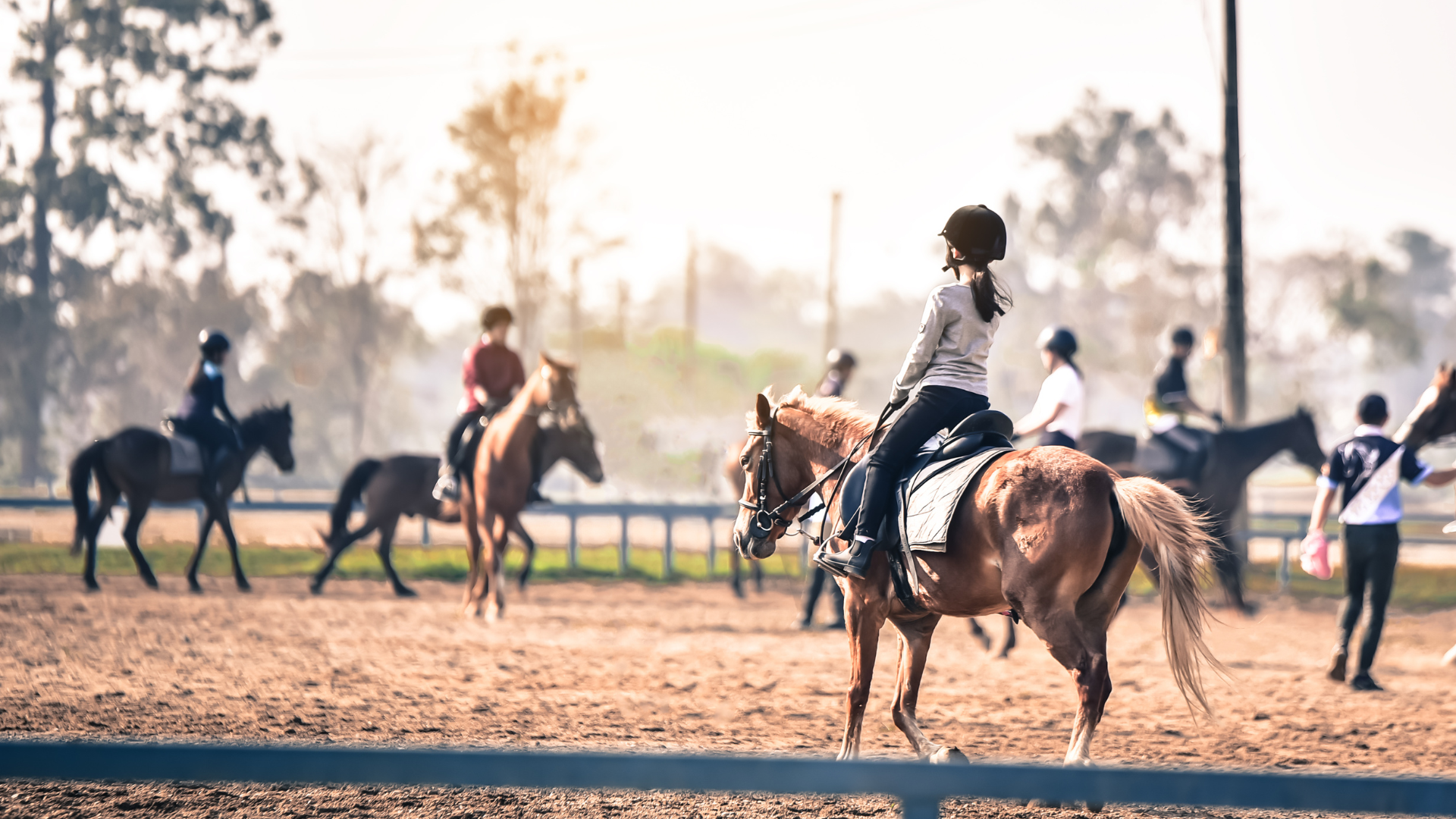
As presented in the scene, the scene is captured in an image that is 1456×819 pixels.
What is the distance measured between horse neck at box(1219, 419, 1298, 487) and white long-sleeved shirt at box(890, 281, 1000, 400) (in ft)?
31.3

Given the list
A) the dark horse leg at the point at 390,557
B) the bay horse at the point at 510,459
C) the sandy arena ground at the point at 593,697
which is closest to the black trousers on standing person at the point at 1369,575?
the sandy arena ground at the point at 593,697

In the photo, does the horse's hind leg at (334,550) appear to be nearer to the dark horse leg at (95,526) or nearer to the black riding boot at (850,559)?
the dark horse leg at (95,526)

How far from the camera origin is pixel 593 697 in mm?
7969

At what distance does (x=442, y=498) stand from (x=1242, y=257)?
11348 mm

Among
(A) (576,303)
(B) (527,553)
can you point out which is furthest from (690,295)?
(B) (527,553)

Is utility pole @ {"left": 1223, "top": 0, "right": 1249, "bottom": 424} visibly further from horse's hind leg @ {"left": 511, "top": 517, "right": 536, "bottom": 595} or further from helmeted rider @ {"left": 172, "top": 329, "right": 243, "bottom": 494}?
helmeted rider @ {"left": 172, "top": 329, "right": 243, "bottom": 494}

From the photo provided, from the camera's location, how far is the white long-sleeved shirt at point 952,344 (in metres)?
5.66

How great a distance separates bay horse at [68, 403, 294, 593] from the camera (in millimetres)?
13773

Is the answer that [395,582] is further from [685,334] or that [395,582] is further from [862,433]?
[685,334]

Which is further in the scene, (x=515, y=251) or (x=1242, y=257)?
(x=515, y=251)

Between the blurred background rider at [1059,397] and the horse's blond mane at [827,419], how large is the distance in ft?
8.14

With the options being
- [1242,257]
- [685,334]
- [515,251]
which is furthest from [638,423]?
[1242,257]

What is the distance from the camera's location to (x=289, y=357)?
47.2 meters

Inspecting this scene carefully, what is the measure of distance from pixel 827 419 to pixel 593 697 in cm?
282
